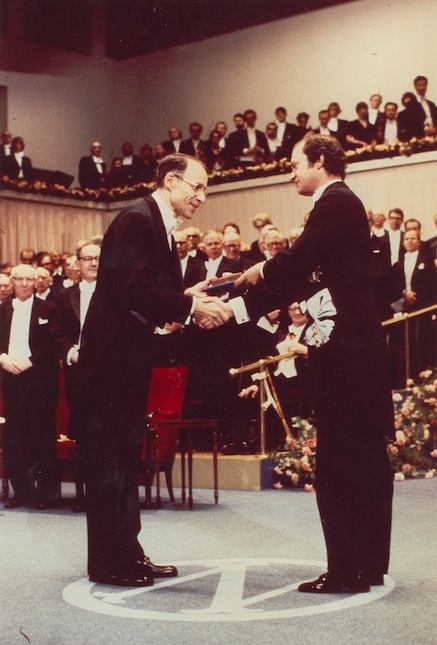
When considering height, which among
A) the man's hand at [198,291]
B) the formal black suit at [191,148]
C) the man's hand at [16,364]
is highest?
the formal black suit at [191,148]

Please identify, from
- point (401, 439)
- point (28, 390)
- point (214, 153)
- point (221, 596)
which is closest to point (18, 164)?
point (214, 153)

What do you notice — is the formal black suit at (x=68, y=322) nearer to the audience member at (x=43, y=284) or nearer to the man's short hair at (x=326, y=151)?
the audience member at (x=43, y=284)

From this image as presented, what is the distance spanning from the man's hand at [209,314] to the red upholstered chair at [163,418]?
244 cm

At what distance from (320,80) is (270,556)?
41.6 ft

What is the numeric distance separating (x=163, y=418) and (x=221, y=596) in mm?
2888

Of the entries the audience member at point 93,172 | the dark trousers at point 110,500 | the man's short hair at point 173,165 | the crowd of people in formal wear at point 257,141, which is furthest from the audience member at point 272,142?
the dark trousers at point 110,500

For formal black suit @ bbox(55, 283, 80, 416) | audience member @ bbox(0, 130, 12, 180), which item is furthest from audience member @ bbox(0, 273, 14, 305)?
audience member @ bbox(0, 130, 12, 180)

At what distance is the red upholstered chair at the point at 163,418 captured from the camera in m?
6.06

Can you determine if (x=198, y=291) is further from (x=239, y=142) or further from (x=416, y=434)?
(x=239, y=142)

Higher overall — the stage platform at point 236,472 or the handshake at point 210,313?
the handshake at point 210,313

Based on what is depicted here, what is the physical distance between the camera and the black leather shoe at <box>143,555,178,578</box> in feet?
12.2

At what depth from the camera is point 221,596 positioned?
345cm

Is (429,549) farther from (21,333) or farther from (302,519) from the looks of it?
(21,333)

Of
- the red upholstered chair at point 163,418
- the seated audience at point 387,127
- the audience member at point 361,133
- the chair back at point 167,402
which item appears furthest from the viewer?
the audience member at point 361,133
